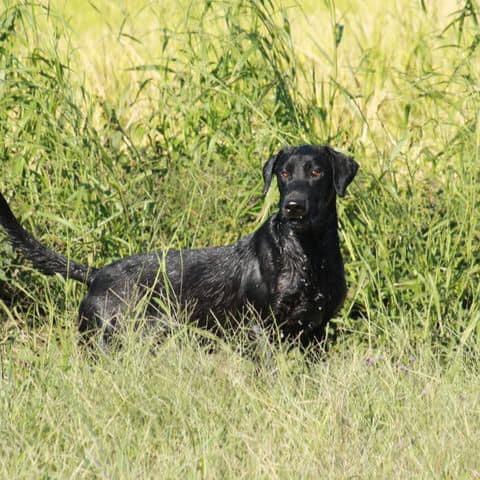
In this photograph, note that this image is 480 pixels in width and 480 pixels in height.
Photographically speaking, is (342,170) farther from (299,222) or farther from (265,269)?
(265,269)

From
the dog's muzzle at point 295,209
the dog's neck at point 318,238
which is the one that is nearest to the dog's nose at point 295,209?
the dog's muzzle at point 295,209

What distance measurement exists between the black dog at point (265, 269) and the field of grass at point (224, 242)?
0.52 feet

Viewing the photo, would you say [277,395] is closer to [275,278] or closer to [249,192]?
[275,278]

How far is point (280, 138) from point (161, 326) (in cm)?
107

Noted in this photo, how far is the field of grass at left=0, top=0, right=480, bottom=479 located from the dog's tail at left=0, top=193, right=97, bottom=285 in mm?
77

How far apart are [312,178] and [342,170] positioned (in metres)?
0.15

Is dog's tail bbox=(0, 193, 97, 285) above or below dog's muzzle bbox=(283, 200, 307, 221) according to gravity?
below

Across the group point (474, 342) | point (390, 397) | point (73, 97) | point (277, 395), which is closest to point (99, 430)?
point (277, 395)

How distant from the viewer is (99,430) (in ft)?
12.5

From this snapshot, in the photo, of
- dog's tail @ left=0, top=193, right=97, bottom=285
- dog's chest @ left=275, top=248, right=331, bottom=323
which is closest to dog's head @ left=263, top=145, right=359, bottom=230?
dog's chest @ left=275, top=248, right=331, bottom=323

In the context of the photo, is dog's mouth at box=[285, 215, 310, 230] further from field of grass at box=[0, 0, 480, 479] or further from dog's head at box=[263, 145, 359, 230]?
field of grass at box=[0, 0, 480, 479]

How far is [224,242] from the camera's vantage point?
585cm

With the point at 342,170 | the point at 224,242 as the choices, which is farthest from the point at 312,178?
the point at 224,242

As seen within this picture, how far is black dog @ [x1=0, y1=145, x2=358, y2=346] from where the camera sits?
4.96 meters
